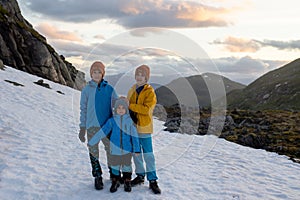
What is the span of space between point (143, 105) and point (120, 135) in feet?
3.27

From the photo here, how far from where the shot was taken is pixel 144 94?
24.7 ft

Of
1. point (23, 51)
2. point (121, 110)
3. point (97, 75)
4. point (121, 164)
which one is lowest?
point (121, 164)

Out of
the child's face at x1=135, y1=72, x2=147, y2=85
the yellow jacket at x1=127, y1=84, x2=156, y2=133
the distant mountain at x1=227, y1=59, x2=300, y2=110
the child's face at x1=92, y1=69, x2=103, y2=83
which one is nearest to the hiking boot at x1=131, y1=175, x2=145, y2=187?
the yellow jacket at x1=127, y1=84, x2=156, y2=133

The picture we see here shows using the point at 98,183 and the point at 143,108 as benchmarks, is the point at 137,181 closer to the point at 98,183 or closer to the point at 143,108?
the point at 98,183

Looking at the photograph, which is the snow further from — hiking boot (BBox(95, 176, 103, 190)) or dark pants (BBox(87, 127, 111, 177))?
dark pants (BBox(87, 127, 111, 177))

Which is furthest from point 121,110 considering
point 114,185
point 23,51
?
point 23,51

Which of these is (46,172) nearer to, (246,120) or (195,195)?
(195,195)

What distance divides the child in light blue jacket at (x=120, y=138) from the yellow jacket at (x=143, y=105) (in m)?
0.21

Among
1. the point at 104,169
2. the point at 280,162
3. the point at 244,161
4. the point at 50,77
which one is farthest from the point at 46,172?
the point at 50,77

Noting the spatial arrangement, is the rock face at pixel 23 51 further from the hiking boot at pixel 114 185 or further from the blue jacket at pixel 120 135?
the hiking boot at pixel 114 185

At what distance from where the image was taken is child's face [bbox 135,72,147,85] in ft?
25.0

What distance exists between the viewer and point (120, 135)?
25.3 feet

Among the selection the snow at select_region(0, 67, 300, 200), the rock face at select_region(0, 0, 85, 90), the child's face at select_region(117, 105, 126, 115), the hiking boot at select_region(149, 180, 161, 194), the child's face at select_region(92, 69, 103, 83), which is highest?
the rock face at select_region(0, 0, 85, 90)

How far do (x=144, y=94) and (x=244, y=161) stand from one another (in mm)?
8697
